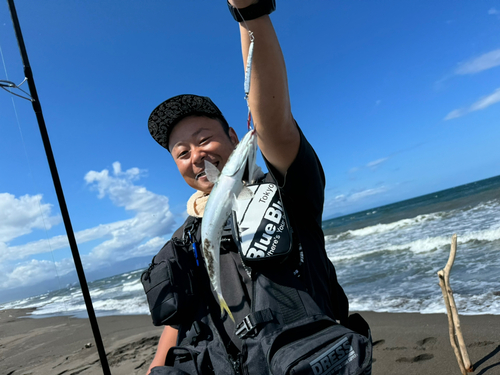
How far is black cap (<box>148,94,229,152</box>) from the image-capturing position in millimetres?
2322

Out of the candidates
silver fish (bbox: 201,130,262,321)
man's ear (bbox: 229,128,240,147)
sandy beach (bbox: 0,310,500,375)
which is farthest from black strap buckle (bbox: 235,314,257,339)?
sandy beach (bbox: 0,310,500,375)

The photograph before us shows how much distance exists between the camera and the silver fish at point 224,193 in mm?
1499

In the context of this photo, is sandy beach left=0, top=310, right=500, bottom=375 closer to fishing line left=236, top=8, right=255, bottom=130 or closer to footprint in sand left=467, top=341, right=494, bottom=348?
footprint in sand left=467, top=341, right=494, bottom=348

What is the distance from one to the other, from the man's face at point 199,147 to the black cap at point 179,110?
0.04 m

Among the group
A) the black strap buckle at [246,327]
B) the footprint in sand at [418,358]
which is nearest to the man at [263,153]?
the black strap buckle at [246,327]

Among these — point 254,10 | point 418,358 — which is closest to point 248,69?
point 254,10

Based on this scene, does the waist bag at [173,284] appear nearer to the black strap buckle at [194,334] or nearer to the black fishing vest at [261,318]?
the black fishing vest at [261,318]

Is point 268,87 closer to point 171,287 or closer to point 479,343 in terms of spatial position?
point 171,287

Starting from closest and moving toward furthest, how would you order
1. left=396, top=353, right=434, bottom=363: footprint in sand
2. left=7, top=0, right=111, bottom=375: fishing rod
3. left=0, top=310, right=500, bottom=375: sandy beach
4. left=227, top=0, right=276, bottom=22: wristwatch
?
left=227, top=0, right=276, bottom=22: wristwatch < left=7, top=0, right=111, bottom=375: fishing rod < left=0, top=310, right=500, bottom=375: sandy beach < left=396, top=353, right=434, bottom=363: footprint in sand

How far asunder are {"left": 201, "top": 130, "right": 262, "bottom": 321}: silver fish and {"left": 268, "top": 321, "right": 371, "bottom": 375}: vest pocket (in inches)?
14.5

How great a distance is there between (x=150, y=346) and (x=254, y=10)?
29.4 ft

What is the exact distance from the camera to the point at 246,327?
1.61m

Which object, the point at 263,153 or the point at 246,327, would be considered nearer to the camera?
the point at 246,327

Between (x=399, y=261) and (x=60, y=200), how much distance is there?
12.0 metres
